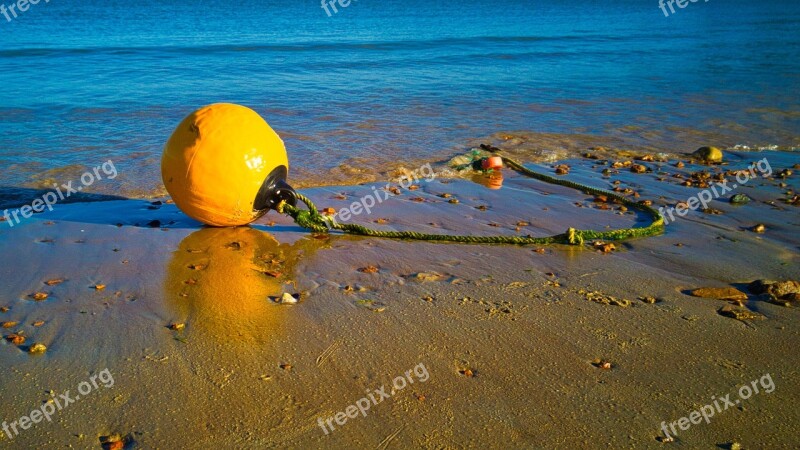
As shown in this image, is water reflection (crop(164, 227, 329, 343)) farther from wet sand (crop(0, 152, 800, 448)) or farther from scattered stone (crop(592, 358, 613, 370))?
scattered stone (crop(592, 358, 613, 370))

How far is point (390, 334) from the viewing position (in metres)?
3.81

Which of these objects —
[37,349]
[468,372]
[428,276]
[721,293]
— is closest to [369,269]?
[428,276]

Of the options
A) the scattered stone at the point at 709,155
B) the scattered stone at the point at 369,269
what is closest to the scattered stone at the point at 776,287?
the scattered stone at the point at 369,269

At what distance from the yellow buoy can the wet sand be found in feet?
1.08

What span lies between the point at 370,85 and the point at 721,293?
1066 centimetres

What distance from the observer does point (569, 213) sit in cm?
610

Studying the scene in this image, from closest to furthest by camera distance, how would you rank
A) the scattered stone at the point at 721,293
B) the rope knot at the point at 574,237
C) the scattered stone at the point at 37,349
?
the scattered stone at the point at 37,349 < the scattered stone at the point at 721,293 < the rope knot at the point at 574,237

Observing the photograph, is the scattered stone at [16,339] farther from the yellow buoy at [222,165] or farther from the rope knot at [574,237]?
the rope knot at [574,237]

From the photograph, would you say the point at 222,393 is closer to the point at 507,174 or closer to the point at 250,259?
the point at 250,259

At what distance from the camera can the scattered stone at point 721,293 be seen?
14.2 feet

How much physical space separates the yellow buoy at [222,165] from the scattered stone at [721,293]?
3.01 metres

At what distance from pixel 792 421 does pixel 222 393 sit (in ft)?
8.48

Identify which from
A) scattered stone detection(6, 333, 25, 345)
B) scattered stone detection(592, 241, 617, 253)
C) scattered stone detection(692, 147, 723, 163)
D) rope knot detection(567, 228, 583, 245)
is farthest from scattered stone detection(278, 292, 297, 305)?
scattered stone detection(692, 147, 723, 163)

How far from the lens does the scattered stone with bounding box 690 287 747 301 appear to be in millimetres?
4328
